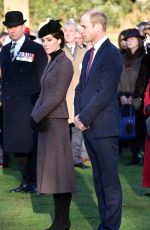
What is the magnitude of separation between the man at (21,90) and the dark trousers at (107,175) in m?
2.80

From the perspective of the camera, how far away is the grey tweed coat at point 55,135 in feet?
27.5

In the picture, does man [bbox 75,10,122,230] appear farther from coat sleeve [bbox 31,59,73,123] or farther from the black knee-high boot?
the black knee-high boot

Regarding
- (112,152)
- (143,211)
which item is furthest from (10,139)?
(112,152)

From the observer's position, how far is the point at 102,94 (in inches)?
299

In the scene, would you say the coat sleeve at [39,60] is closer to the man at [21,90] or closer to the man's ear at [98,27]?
the man at [21,90]

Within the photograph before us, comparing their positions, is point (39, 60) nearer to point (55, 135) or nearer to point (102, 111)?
point (55, 135)

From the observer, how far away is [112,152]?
25.8 feet

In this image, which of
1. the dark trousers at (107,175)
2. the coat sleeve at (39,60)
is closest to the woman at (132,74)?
the coat sleeve at (39,60)

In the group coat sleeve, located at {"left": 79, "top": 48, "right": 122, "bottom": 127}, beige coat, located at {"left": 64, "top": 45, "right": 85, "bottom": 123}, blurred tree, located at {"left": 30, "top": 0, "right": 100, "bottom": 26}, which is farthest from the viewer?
blurred tree, located at {"left": 30, "top": 0, "right": 100, "bottom": 26}

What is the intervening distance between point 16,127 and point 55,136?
2.40m

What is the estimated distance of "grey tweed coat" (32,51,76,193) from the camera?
8.38 m

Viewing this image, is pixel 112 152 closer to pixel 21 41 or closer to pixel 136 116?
pixel 21 41

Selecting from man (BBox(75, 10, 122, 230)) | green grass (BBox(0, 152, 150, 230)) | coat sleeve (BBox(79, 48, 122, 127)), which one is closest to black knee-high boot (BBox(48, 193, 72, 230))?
green grass (BBox(0, 152, 150, 230))

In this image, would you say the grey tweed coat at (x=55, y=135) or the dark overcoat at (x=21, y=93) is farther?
the dark overcoat at (x=21, y=93)
